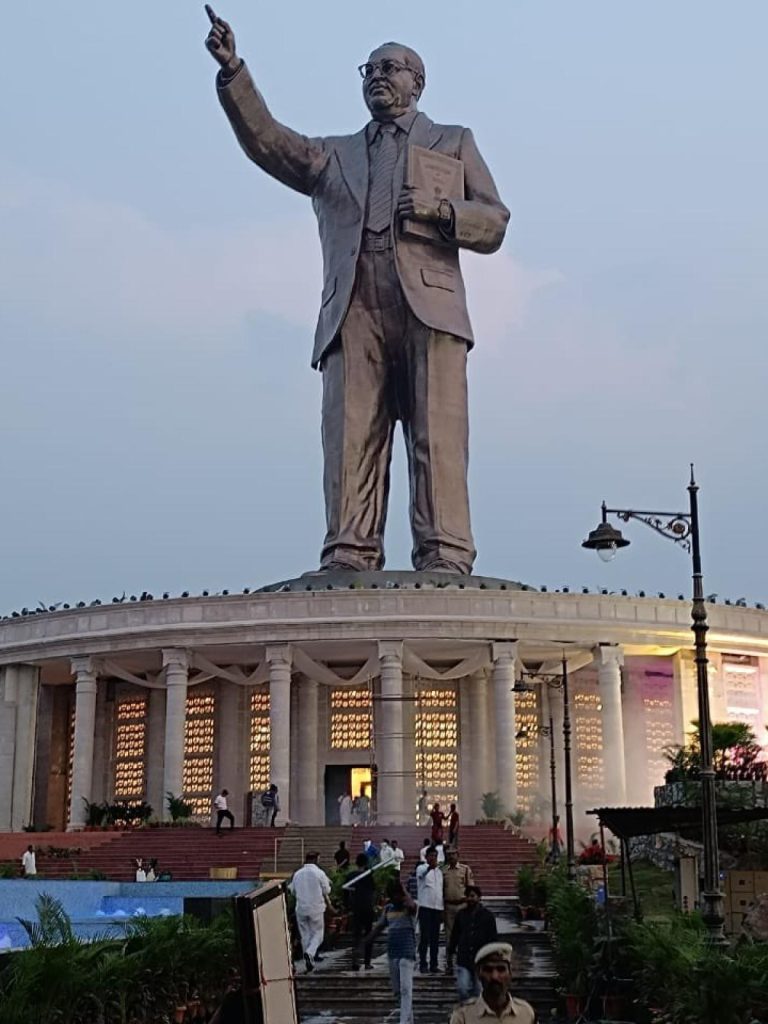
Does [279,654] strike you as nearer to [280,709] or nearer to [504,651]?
[280,709]

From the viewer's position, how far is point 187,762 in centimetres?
4234

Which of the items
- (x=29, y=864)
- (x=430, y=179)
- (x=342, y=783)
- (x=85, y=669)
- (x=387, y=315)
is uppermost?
(x=430, y=179)

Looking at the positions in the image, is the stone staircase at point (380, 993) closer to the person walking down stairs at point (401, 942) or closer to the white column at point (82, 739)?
the person walking down stairs at point (401, 942)

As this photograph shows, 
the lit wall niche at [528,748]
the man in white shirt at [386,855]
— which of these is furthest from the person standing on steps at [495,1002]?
the lit wall niche at [528,748]

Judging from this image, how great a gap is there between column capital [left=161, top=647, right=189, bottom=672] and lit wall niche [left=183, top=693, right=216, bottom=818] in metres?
3.97

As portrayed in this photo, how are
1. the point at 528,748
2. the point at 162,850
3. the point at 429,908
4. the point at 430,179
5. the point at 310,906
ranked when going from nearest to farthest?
1. the point at 429,908
2. the point at 310,906
3. the point at 162,850
4. the point at 430,179
5. the point at 528,748

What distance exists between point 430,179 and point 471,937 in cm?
3142

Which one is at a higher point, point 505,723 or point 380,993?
point 505,723

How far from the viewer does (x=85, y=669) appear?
131ft

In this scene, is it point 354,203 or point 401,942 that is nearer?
point 401,942

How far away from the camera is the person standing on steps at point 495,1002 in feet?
22.1

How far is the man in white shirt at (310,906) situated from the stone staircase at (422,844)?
10.5 m

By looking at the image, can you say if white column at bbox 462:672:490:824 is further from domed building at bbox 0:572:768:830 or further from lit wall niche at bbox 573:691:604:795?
lit wall niche at bbox 573:691:604:795

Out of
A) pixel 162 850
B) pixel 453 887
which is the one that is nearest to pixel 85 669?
pixel 162 850
